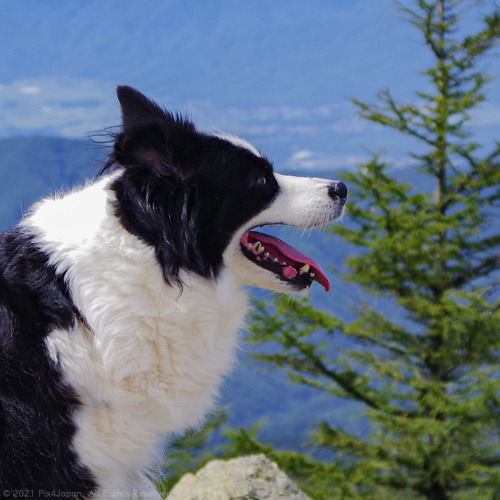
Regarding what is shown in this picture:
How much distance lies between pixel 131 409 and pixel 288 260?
2.73 feet

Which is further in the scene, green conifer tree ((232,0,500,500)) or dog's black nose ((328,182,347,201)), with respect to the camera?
green conifer tree ((232,0,500,500))

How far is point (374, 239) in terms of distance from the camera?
10.9 m

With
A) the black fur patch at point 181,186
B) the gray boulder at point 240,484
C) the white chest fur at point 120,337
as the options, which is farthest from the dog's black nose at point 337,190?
the gray boulder at point 240,484

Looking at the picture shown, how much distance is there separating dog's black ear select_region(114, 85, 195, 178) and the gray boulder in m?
1.95

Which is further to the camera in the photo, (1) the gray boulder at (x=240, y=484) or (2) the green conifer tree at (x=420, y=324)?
(2) the green conifer tree at (x=420, y=324)

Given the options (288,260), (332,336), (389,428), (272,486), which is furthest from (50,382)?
(332,336)

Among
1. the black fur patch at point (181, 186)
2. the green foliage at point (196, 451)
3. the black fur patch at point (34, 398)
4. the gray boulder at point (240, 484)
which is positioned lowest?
the green foliage at point (196, 451)

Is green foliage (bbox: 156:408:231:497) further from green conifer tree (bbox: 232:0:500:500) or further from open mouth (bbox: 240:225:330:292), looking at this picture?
open mouth (bbox: 240:225:330:292)

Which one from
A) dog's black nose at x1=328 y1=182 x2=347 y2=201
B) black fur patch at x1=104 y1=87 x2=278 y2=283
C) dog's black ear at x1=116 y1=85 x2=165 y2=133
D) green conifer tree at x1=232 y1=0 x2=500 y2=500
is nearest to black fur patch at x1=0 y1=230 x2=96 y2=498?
black fur patch at x1=104 y1=87 x2=278 y2=283

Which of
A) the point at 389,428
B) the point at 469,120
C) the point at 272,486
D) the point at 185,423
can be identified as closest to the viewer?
the point at 185,423

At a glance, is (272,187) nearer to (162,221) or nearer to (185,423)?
(162,221)

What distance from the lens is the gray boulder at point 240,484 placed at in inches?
147

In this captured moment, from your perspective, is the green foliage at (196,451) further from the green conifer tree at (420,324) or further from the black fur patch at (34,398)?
the black fur patch at (34,398)

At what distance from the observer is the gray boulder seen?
374 centimetres
